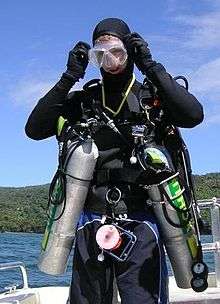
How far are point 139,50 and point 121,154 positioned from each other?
49 cm

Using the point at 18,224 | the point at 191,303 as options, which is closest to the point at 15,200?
the point at 18,224

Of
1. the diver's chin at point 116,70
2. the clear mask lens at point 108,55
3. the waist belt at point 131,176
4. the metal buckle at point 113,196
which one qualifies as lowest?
the metal buckle at point 113,196

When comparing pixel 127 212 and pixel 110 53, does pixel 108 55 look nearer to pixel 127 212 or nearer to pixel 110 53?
pixel 110 53

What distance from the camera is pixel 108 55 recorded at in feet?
9.60

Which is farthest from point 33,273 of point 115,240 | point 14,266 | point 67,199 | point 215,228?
point 115,240

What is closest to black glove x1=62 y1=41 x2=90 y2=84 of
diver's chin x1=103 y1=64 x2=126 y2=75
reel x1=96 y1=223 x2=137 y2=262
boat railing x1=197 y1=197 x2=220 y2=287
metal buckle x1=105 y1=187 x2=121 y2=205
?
diver's chin x1=103 y1=64 x2=126 y2=75

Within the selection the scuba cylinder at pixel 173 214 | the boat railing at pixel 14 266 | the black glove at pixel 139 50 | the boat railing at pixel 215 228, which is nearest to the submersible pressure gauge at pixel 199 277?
the scuba cylinder at pixel 173 214

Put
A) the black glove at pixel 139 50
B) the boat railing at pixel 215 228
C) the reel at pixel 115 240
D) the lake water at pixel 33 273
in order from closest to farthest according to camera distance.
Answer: the reel at pixel 115 240 → the black glove at pixel 139 50 → the boat railing at pixel 215 228 → the lake water at pixel 33 273

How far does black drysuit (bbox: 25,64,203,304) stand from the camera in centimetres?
287

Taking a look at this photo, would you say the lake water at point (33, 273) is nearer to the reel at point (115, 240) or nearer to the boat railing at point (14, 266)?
the boat railing at point (14, 266)

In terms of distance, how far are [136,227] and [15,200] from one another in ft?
250

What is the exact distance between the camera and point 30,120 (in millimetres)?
3107

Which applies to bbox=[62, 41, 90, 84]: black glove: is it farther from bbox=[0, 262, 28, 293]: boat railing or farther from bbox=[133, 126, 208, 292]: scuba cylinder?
bbox=[0, 262, 28, 293]: boat railing

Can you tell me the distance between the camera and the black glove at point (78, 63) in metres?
3.02
